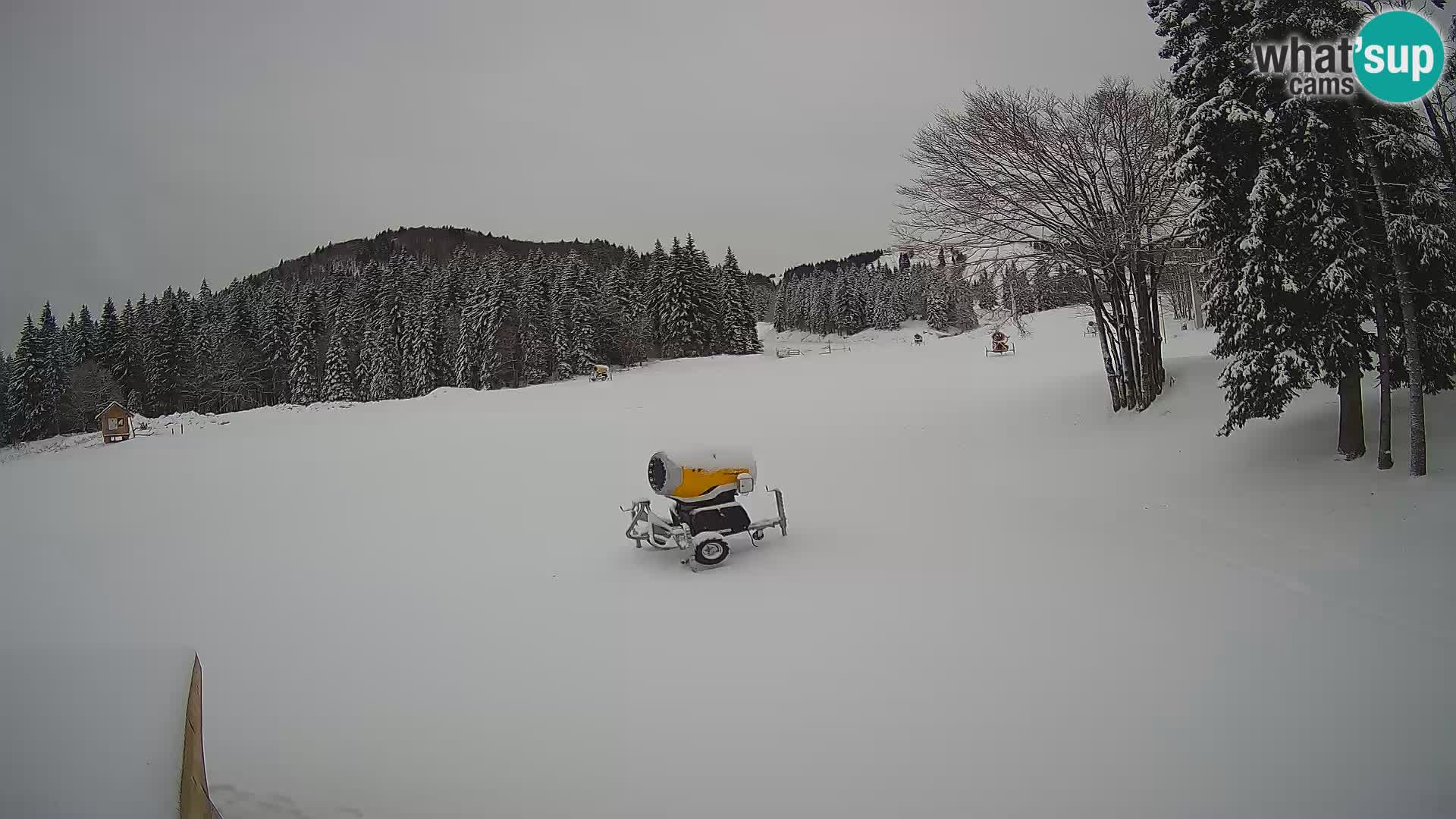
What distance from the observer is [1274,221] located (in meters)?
7.92

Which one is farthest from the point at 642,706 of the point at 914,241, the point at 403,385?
the point at 403,385

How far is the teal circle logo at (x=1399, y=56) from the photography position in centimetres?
631

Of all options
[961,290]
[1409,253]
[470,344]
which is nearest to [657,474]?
[1409,253]

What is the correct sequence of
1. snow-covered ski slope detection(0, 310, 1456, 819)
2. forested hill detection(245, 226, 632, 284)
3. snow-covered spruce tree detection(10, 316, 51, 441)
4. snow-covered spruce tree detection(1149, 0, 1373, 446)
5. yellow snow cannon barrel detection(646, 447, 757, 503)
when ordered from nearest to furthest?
snow-covered ski slope detection(0, 310, 1456, 819)
snow-covered spruce tree detection(10, 316, 51, 441)
yellow snow cannon barrel detection(646, 447, 757, 503)
snow-covered spruce tree detection(1149, 0, 1373, 446)
forested hill detection(245, 226, 632, 284)

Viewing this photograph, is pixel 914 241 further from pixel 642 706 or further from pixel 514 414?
pixel 514 414

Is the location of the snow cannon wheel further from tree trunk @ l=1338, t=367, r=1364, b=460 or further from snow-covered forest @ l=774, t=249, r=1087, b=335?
snow-covered forest @ l=774, t=249, r=1087, b=335

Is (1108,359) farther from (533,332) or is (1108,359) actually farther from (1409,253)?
(533,332)

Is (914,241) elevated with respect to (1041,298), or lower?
elevated

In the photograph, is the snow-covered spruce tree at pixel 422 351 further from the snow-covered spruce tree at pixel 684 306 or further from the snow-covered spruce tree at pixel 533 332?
the snow-covered spruce tree at pixel 684 306

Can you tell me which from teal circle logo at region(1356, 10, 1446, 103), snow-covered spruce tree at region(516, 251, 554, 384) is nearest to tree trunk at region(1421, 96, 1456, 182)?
teal circle logo at region(1356, 10, 1446, 103)

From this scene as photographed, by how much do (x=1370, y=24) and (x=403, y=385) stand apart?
5115 cm

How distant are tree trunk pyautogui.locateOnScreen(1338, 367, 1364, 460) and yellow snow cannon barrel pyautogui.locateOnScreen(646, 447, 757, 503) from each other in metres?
7.63

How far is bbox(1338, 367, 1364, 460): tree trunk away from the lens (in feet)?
25.5

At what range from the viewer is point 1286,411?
962 centimetres
